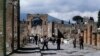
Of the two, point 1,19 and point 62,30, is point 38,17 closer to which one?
point 62,30

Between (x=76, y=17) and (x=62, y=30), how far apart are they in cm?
3995

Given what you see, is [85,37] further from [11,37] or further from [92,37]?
[11,37]

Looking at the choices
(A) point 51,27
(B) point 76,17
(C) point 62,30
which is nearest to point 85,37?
(C) point 62,30

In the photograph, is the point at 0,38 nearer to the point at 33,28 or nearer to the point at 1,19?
the point at 1,19

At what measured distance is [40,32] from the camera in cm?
11050

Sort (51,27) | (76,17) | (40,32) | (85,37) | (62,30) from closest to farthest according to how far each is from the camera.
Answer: (85,37), (62,30), (51,27), (40,32), (76,17)

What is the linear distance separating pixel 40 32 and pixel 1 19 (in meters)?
93.9

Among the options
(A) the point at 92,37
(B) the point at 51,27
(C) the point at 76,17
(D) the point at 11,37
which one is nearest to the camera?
(D) the point at 11,37

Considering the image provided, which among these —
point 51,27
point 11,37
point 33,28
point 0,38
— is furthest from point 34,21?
point 0,38

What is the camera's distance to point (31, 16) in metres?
111

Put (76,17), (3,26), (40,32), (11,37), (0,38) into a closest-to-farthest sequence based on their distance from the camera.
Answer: (3,26) → (0,38) → (11,37) → (40,32) → (76,17)

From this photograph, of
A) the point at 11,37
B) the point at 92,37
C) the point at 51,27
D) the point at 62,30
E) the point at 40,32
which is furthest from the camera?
the point at 40,32

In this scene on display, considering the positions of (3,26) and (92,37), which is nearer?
(3,26)

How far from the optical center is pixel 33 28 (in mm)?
115750
